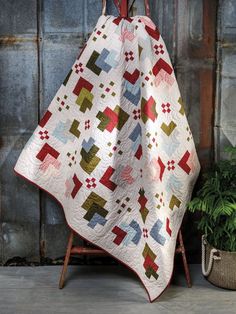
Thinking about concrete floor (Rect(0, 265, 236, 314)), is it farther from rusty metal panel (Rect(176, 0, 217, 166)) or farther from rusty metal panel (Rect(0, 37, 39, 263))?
rusty metal panel (Rect(176, 0, 217, 166))

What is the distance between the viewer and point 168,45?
2.77 meters

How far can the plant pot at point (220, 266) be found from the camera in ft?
8.64

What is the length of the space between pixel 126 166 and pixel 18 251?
2.55ft

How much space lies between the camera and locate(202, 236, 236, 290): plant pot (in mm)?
2635

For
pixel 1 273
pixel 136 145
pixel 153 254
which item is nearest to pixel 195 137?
pixel 136 145

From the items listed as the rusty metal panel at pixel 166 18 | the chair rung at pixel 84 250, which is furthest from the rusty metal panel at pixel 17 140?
the rusty metal panel at pixel 166 18

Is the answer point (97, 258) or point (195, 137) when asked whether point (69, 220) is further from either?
point (195, 137)

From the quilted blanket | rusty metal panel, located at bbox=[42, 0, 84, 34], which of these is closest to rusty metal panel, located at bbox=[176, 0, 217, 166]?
the quilted blanket

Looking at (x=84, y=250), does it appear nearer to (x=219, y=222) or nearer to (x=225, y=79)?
(x=219, y=222)

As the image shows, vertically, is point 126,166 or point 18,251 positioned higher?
point 126,166

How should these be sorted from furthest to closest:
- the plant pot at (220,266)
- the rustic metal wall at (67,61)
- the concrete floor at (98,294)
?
the rustic metal wall at (67,61) → the plant pot at (220,266) → the concrete floor at (98,294)

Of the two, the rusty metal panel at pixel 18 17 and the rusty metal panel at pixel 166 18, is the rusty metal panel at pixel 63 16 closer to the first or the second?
the rusty metal panel at pixel 18 17

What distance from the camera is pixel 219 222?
2662 mm

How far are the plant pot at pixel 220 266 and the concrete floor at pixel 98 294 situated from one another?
42 millimetres
